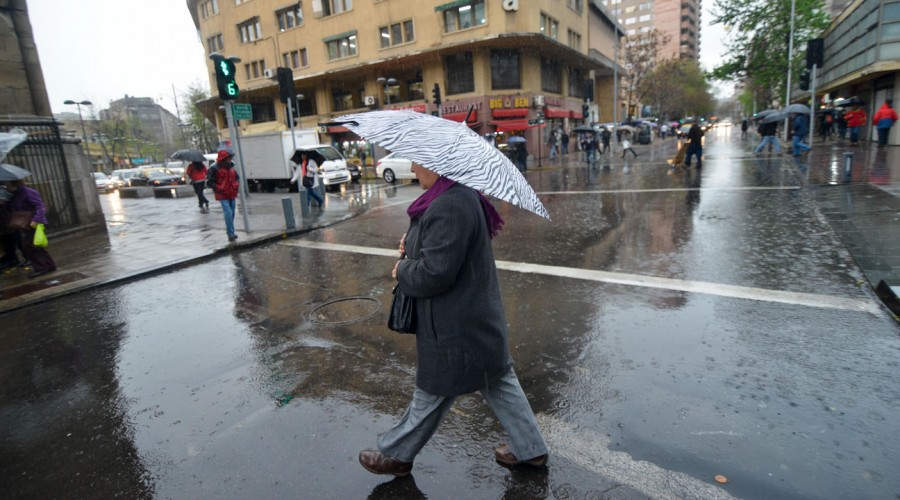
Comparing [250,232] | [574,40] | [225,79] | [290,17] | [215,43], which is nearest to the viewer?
[225,79]

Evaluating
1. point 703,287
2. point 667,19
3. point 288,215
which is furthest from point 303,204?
point 667,19

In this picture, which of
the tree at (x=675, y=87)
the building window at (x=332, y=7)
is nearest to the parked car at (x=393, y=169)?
the building window at (x=332, y=7)

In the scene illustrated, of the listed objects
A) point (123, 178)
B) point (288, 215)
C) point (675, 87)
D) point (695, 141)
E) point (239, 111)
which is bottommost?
point (288, 215)

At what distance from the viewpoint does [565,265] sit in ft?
22.0

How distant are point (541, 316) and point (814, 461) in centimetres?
A: 260

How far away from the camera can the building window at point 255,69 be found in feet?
130

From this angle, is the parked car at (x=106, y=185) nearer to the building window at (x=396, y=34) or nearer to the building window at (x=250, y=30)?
the building window at (x=250, y=30)

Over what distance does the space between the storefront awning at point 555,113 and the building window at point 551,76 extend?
1.56 m

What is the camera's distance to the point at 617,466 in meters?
2.68

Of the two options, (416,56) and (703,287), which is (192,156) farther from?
(416,56)

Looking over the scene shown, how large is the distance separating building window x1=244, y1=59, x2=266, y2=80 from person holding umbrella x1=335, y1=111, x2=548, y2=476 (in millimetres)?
42108

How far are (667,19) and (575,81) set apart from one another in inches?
3288

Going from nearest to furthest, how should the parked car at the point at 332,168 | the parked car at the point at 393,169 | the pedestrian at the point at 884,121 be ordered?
the pedestrian at the point at 884,121
the parked car at the point at 332,168
the parked car at the point at 393,169

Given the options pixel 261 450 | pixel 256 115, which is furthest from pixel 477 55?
pixel 261 450
